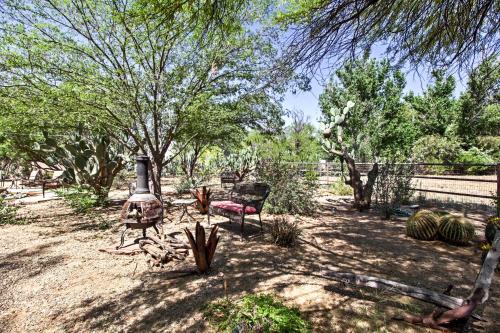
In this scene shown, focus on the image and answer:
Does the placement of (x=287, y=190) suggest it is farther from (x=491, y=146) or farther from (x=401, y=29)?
(x=491, y=146)

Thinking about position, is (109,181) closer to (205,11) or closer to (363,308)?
(205,11)

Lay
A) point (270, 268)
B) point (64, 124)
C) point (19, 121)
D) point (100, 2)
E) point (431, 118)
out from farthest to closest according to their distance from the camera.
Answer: point (431, 118) < point (64, 124) < point (19, 121) < point (100, 2) < point (270, 268)

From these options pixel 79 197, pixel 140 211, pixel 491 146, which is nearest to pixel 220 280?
pixel 140 211

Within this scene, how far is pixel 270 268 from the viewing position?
3.78 metres

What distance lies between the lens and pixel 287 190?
8008mm

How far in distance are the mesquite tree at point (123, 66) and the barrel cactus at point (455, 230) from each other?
421 cm

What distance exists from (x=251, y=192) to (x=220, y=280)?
3.18 metres

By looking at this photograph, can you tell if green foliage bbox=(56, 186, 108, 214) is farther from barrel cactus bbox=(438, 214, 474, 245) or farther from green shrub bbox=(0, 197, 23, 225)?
barrel cactus bbox=(438, 214, 474, 245)

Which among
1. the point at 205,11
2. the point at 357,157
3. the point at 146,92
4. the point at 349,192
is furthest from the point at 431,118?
the point at 205,11

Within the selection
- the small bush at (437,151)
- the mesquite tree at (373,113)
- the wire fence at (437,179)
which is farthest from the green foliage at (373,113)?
the wire fence at (437,179)

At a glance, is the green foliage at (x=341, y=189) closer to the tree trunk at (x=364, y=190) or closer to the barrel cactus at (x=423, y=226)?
the tree trunk at (x=364, y=190)

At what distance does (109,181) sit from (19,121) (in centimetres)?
320

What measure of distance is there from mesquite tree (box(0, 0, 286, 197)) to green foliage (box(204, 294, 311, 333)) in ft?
13.0

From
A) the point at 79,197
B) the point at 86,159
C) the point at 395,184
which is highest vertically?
the point at 86,159
